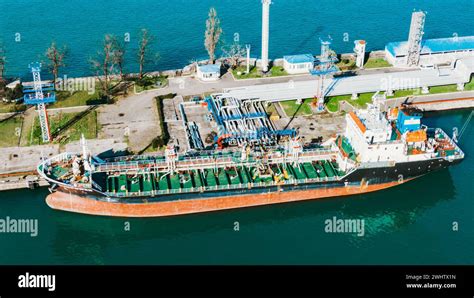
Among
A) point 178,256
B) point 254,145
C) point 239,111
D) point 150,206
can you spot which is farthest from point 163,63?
point 178,256

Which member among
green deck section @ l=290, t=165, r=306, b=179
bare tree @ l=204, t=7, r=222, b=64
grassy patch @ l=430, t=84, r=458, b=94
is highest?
bare tree @ l=204, t=7, r=222, b=64

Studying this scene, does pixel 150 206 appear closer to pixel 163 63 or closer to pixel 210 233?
pixel 210 233

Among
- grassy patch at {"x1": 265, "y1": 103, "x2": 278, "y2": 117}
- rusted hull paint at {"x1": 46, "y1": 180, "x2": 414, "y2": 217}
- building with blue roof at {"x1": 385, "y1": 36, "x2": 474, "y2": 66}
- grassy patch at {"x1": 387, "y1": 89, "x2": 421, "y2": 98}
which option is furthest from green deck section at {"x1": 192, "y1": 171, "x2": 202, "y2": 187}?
building with blue roof at {"x1": 385, "y1": 36, "x2": 474, "y2": 66}

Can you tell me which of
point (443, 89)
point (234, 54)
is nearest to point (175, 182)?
point (234, 54)

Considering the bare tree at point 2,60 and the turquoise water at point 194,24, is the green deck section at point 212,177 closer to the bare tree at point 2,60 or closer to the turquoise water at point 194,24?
the bare tree at point 2,60

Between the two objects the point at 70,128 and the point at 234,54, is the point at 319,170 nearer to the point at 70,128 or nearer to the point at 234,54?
the point at 234,54

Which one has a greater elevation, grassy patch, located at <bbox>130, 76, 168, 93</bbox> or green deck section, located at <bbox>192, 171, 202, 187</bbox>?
grassy patch, located at <bbox>130, 76, 168, 93</bbox>

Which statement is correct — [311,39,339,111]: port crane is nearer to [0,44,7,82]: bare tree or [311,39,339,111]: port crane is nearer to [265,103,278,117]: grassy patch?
[265,103,278,117]: grassy patch

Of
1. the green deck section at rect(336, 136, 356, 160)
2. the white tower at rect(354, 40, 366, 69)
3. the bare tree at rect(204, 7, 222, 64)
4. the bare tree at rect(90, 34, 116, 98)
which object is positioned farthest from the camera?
the white tower at rect(354, 40, 366, 69)
